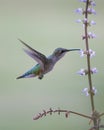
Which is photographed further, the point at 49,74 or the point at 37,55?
the point at 49,74

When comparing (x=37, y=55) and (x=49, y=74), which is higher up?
(x=49, y=74)

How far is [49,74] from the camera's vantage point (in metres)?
1.52

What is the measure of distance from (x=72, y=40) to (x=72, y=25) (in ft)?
0.23

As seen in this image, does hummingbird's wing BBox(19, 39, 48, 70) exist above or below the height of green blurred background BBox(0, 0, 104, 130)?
below

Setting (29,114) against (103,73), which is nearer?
(103,73)

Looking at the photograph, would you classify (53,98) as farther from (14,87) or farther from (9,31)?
(9,31)

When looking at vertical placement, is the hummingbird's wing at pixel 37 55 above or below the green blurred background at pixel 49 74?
below

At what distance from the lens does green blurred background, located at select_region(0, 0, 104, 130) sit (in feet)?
5.09

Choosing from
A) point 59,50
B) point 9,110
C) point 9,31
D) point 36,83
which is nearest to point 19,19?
point 9,31

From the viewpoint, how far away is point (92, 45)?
1628 mm

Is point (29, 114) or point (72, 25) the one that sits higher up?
point (72, 25)

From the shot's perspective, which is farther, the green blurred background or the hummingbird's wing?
the green blurred background

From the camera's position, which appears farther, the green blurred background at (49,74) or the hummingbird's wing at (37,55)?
the green blurred background at (49,74)

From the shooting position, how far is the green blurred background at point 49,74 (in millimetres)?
1551
